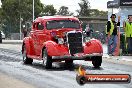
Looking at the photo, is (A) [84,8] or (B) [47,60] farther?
(A) [84,8]

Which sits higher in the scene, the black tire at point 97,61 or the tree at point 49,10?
the tree at point 49,10

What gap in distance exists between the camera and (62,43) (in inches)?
619

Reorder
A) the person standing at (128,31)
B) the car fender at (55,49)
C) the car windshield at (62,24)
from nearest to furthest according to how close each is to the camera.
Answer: the car fender at (55,49)
the car windshield at (62,24)
the person standing at (128,31)

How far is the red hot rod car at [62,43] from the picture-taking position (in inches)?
614

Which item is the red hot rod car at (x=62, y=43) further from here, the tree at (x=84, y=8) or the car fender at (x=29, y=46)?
the tree at (x=84, y=8)

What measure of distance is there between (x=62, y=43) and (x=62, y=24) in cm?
149

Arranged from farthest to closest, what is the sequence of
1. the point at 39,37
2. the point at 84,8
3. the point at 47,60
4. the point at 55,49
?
the point at 84,8 → the point at 39,37 → the point at 47,60 → the point at 55,49

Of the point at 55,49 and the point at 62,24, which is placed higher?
the point at 62,24

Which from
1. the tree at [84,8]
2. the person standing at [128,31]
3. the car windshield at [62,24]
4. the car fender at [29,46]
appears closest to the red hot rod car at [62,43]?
the car windshield at [62,24]

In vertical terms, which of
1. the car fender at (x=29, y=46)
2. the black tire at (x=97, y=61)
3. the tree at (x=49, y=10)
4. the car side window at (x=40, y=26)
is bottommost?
the black tire at (x=97, y=61)

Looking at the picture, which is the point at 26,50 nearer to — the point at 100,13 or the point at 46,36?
the point at 46,36

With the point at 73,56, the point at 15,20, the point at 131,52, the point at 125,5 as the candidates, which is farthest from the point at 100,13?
the point at 73,56

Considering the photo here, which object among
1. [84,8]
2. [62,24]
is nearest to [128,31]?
[62,24]

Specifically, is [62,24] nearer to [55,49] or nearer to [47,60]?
[55,49]
